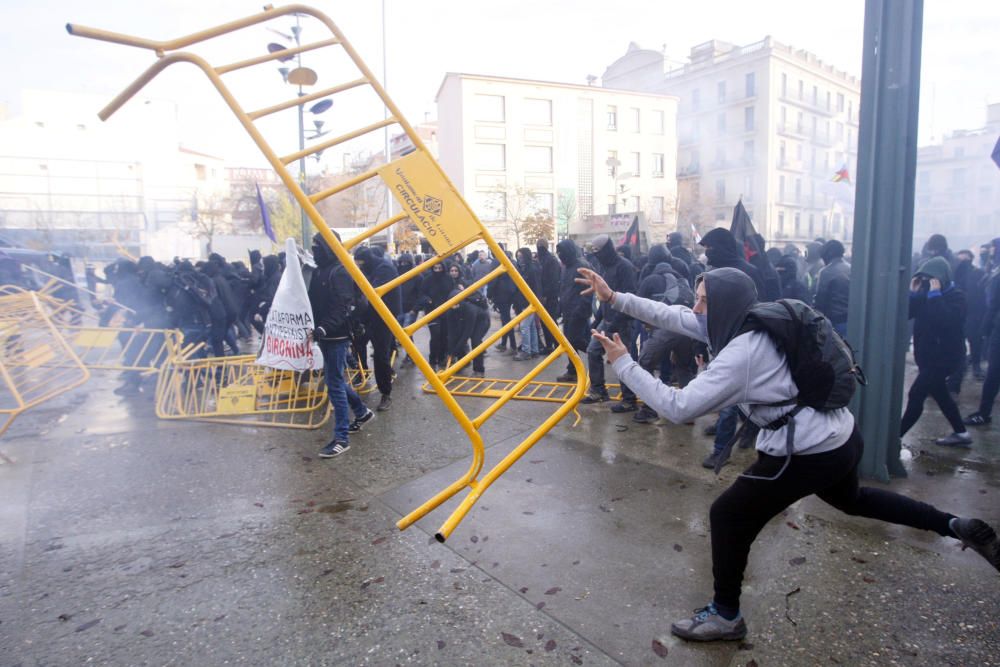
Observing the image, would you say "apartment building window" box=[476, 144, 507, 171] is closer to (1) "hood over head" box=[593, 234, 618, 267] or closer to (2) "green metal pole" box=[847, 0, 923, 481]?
(1) "hood over head" box=[593, 234, 618, 267]

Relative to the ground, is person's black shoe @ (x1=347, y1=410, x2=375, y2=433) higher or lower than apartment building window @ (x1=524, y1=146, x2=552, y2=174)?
lower

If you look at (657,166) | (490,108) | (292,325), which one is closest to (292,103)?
(292,325)

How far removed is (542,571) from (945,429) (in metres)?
4.39

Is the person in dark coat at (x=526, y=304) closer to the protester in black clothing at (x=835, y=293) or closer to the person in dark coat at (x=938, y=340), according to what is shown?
the protester in black clothing at (x=835, y=293)

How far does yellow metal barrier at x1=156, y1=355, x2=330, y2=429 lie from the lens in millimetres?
5969

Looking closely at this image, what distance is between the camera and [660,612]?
2.68 meters

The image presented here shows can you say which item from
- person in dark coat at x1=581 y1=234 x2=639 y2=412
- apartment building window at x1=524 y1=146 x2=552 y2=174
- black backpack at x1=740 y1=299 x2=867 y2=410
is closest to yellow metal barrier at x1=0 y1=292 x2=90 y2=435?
person in dark coat at x1=581 y1=234 x2=639 y2=412

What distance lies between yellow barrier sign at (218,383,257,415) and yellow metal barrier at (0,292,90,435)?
161 centimetres

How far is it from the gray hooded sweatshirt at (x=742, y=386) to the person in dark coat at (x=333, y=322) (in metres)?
3.13

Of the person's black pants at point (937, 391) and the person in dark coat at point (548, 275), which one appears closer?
the person's black pants at point (937, 391)

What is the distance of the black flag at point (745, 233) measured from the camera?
5645mm

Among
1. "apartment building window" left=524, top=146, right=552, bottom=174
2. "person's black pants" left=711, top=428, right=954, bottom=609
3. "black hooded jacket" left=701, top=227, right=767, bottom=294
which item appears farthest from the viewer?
"apartment building window" left=524, top=146, right=552, bottom=174

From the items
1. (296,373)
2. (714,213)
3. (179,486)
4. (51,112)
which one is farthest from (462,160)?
(179,486)

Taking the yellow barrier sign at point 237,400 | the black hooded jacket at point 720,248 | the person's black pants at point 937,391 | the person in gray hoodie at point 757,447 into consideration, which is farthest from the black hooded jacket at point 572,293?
the person in gray hoodie at point 757,447
